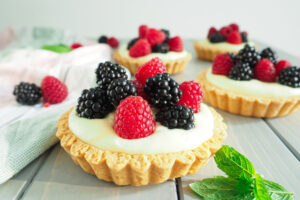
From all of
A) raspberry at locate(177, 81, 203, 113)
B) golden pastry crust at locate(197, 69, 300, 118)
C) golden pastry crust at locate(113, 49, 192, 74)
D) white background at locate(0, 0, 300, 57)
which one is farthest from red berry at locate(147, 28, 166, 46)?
white background at locate(0, 0, 300, 57)

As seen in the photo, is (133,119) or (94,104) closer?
(133,119)

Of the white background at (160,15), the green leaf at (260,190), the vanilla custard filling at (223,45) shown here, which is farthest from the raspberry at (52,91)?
the white background at (160,15)

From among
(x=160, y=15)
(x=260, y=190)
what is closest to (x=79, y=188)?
(x=260, y=190)

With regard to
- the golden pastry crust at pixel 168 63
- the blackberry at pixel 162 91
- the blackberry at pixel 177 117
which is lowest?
the golden pastry crust at pixel 168 63

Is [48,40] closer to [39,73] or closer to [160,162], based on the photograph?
[39,73]

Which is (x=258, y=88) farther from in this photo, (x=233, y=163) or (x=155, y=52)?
(x=155, y=52)

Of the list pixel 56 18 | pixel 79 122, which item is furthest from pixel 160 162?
pixel 56 18

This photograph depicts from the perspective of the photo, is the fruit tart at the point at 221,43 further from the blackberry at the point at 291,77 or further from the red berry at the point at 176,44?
the blackberry at the point at 291,77
